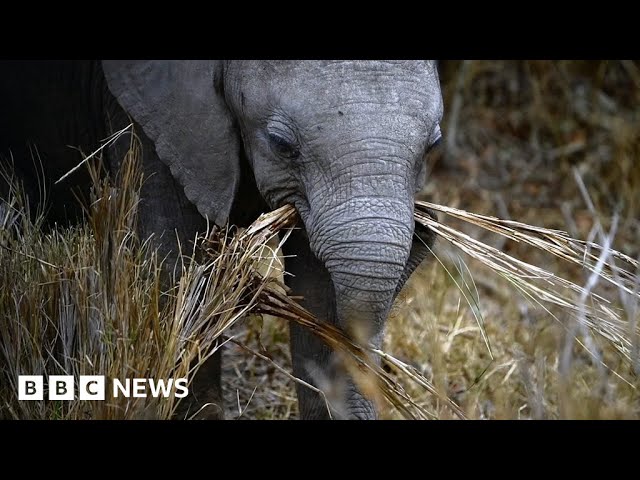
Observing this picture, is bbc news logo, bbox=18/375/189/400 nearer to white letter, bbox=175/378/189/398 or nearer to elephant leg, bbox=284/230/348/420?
white letter, bbox=175/378/189/398

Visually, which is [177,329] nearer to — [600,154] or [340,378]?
[340,378]

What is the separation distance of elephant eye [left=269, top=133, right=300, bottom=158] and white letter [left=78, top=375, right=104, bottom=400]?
2.54ft

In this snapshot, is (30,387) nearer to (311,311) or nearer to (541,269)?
(311,311)

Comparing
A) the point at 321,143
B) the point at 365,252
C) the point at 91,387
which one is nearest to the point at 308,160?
the point at 321,143

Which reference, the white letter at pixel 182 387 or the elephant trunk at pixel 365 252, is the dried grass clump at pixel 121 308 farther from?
the elephant trunk at pixel 365 252

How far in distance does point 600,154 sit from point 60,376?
4188 millimetres

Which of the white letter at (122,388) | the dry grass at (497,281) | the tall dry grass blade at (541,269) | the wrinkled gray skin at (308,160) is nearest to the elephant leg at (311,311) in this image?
the wrinkled gray skin at (308,160)

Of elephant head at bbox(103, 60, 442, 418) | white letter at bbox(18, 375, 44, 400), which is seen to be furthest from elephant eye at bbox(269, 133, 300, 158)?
white letter at bbox(18, 375, 44, 400)

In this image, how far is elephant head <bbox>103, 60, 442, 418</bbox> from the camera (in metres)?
3.11

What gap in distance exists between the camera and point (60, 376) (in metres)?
3.17

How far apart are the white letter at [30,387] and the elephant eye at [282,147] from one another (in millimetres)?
866
